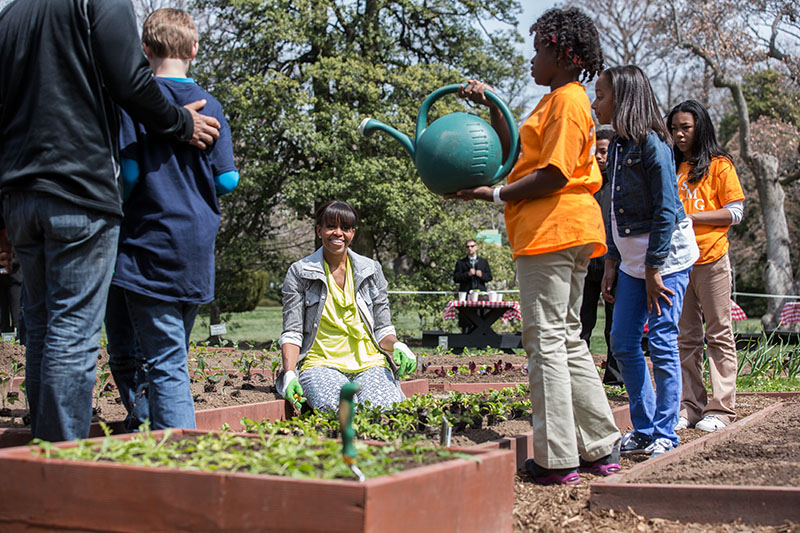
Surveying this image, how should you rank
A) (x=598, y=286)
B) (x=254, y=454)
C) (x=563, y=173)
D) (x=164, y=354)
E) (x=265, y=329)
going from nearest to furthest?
1. (x=254, y=454)
2. (x=164, y=354)
3. (x=563, y=173)
4. (x=598, y=286)
5. (x=265, y=329)

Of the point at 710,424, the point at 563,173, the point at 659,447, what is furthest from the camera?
the point at 710,424

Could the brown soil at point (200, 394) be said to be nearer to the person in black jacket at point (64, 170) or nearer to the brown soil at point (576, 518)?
the person in black jacket at point (64, 170)

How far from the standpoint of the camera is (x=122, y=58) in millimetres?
2709

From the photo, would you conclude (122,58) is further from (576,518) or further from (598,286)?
(598,286)

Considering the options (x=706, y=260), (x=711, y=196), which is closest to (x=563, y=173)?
(x=706, y=260)

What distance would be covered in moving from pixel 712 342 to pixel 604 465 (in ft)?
6.05

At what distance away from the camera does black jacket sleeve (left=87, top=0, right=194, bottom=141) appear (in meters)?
2.71

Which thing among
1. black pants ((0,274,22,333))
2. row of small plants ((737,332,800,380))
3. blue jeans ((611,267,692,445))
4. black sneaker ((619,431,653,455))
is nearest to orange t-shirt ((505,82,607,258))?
blue jeans ((611,267,692,445))

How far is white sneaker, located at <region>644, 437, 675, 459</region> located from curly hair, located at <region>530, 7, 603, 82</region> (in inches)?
67.2

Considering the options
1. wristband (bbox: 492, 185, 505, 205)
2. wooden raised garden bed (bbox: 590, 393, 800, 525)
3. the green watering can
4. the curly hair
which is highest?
the curly hair

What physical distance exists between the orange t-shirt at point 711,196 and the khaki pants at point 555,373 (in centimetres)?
163

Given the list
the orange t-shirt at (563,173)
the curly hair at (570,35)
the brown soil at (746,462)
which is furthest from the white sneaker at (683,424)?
the curly hair at (570,35)

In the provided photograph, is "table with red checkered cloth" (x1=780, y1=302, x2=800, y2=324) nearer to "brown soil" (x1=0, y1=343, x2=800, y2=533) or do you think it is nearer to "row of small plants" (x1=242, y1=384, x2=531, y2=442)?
"brown soil" (x1=0, y1=343, x2=800, y2=533)

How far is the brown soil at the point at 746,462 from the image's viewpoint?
2.93 m
